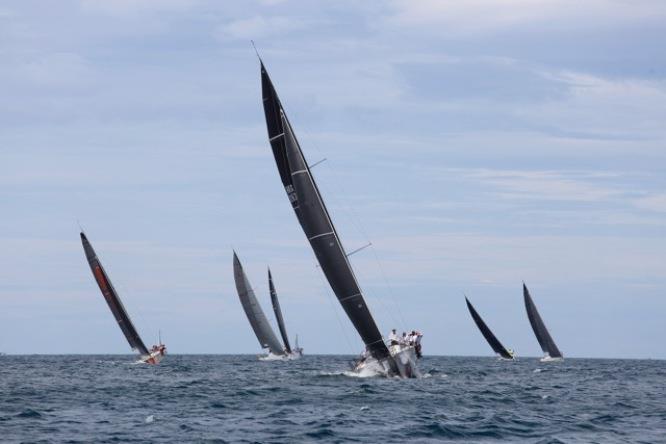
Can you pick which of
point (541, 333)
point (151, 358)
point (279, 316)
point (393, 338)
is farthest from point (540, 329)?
point (393, 338)

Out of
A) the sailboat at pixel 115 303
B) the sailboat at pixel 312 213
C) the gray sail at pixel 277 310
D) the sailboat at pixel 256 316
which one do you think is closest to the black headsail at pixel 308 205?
the sailboat at pixel 312 213

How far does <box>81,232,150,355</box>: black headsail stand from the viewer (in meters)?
84.2

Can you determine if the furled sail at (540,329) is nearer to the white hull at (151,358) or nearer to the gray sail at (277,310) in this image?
the gray sail at (277,310)

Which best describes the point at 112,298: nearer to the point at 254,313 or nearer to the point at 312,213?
the point at 254,313

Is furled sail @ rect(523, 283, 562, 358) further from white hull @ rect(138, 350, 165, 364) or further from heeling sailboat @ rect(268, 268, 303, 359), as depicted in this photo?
white hull @ rect(138, 350, 165, 364)

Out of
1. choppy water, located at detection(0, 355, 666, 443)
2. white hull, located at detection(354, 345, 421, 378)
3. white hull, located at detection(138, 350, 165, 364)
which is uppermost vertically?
white hull, located at detection(138, 350, 165, 364)

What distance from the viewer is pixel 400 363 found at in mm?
48031

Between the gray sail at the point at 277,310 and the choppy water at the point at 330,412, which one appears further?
the gray sail at the point at 277,310

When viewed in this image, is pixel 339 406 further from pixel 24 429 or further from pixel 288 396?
pixel 24 429

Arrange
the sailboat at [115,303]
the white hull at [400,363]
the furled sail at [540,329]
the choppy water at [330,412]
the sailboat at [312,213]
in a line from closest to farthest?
1. the choppy water at [330,412]
2. the sailboat at [312,213]
3. the white hull at [400,363]
4. the sailboat at [115,303]
5. the furled sail at [540,329]

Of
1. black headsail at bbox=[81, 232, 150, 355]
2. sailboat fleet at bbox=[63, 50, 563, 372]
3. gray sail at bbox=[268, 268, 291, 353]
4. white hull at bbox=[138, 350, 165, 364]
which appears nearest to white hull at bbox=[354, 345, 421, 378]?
sailboat fleet at bbox=[63, 50, 563, 372]

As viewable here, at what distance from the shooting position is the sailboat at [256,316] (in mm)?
98312

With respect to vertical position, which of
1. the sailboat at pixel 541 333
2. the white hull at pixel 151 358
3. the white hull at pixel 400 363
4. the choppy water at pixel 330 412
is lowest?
the choppy water at pixel 330 412

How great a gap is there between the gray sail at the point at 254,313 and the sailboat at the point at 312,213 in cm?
5260
